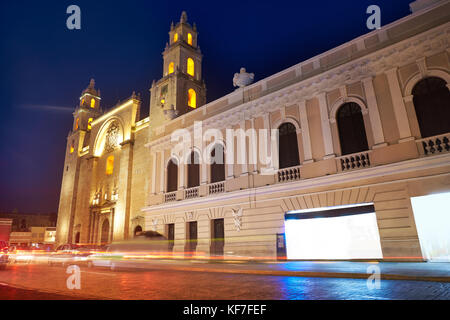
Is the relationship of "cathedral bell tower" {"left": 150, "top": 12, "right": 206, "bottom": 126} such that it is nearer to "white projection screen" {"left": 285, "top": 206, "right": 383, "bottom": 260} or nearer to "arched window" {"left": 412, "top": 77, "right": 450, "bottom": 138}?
"white projection screen" {"left": 285, "top": 206, "right": 383, "bottom": 260}

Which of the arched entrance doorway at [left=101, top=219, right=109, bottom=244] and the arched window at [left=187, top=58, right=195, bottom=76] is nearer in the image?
the arched window at [left=187, top=58, right=195, bottom=76]

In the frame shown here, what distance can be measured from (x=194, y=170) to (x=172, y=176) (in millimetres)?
2575

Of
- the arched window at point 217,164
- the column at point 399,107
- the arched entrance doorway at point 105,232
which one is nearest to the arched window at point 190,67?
the arched window at point 217,164

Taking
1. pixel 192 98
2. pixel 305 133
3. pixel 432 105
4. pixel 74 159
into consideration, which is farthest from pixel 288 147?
pixel 74 159

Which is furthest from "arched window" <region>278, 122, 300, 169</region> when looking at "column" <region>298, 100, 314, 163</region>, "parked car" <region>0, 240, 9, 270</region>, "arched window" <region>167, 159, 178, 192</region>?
"parked car" <region>0, 240, 9, 270</region>

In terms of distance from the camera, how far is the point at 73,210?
41.0 m

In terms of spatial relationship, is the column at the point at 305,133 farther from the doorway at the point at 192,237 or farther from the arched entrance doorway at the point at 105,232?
the arched entrance doorway at the point at 105,232

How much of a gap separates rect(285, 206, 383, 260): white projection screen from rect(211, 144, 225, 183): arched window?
20.3 ft

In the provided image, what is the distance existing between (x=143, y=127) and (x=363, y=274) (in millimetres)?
29761

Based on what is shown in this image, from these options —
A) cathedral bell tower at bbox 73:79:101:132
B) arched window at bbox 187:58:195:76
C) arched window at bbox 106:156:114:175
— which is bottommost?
arched window at bbox 106:156:114:175

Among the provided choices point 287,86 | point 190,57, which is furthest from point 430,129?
point 190,57

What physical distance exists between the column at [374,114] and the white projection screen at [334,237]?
138 inches

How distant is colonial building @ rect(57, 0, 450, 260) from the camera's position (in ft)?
38.7
